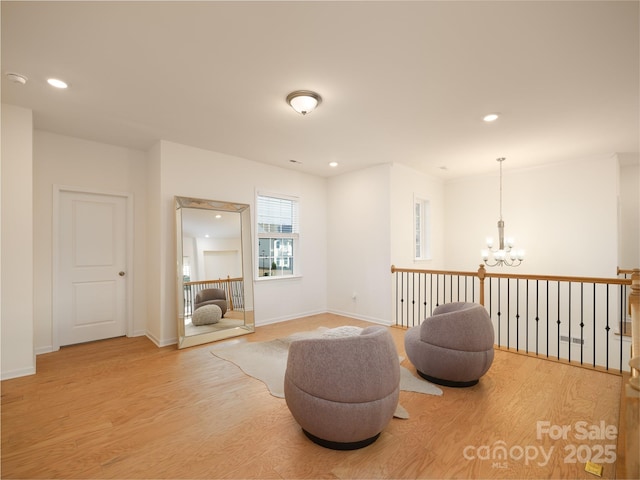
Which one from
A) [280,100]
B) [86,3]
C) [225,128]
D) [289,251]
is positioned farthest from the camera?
[289,251]

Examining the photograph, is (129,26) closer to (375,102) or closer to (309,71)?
(309,71)

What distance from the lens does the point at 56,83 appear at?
2789 millimetres

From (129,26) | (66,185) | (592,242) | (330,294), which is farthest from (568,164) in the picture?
(66,185)

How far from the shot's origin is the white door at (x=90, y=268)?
13.4 ft

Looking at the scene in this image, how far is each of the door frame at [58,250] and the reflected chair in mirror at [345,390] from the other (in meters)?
3.71

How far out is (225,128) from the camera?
3834 mm

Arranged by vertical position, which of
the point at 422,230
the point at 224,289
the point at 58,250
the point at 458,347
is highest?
the point at 422,230

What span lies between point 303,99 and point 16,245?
337 centimetres

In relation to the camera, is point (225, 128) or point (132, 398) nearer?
point (132, 398)

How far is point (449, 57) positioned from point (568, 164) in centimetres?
430

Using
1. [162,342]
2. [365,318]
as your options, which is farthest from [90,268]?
[365,318]

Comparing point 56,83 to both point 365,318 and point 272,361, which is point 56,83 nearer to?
point 272,361

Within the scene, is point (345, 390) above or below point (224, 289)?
below

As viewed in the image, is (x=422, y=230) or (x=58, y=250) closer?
(x=58, y=250)
